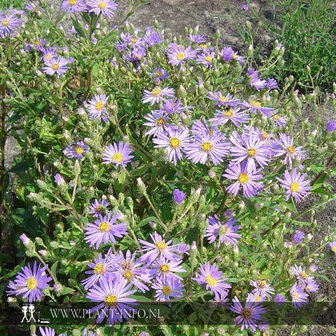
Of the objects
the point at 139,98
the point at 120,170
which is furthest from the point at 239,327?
the point at 139,98

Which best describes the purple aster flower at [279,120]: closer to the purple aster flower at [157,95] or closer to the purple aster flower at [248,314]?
the purple aster flower at [157,95]

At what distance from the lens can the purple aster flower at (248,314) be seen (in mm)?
1727

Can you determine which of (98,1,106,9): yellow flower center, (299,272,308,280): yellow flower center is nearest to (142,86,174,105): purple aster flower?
(98,1,106,9): yellow flower center

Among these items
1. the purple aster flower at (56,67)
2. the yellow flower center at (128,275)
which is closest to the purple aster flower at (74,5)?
the purple aster flower at (56,67)

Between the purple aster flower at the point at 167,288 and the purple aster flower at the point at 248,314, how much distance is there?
10.3 inches

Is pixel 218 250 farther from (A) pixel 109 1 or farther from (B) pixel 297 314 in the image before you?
(A) pixel 109 1

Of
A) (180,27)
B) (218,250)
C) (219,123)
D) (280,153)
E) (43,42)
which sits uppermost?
(180,27)

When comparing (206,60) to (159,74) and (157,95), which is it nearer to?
(159,74)

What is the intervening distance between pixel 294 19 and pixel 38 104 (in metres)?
2.92

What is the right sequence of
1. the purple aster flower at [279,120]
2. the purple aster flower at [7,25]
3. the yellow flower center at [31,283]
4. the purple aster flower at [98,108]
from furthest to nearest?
the purple aster flower at [7,25], the purple aster flower at [279,120], the purple aster flower at [98,108], the yellow flower center at [31,283]

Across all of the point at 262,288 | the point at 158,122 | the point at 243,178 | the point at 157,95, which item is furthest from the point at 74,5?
the point at 262,288

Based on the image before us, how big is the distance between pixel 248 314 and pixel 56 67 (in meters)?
1.51

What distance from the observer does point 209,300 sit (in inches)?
74.4

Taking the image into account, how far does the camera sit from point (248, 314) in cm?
174
